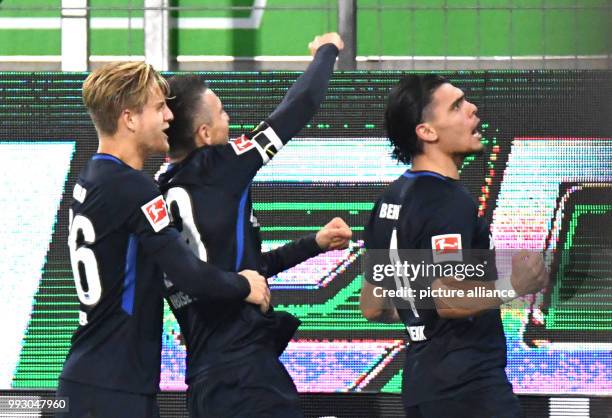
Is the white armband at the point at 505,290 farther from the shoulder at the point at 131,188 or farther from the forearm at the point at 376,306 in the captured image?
the shoulder at the point at 131,188

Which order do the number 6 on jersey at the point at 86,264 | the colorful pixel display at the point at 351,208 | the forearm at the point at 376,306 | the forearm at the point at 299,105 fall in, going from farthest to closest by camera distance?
the colorful pixel display at the point at 351,208, the forearm at the point at 376,306, the forearm at the point at 299,105, the number 6 on jersey at the point at 86,264

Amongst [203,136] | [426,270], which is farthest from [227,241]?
[426,270]

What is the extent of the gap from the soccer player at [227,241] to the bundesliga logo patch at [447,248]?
0.61 meters

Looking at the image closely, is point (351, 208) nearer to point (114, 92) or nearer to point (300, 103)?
point (300, 103)

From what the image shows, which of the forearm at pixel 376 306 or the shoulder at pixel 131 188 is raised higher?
the shoulder at pixel 131 188

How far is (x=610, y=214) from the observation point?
589 cm

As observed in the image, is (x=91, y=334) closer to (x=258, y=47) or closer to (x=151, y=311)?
(x=151, y=311)

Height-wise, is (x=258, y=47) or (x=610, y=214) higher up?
(x=258, y=47)

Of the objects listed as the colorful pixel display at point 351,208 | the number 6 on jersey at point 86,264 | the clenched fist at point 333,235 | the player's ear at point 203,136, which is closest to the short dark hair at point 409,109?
the clenched fist at point 333,235

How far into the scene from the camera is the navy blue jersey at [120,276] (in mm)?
3672

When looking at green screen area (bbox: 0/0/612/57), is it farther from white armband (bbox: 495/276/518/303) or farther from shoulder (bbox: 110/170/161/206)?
white armband (bbox: 495/276/518/303)

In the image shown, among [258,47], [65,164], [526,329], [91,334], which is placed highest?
[258,47]

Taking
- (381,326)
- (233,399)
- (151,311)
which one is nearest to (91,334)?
(151,311)

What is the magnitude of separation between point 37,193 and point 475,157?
2389 mm
